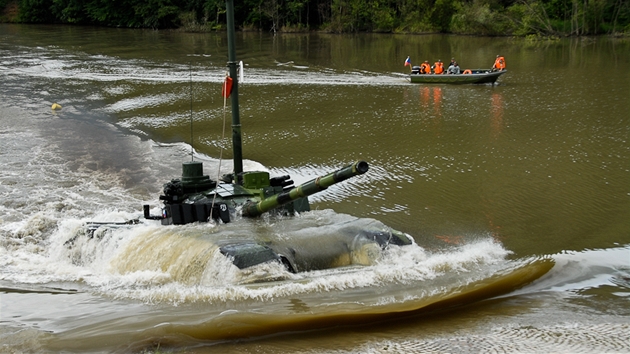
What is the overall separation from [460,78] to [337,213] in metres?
20.1

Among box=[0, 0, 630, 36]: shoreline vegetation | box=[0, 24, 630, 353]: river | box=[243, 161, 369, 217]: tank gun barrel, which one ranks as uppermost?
box=[0, 0, 630, 36]: shoreline vegetation

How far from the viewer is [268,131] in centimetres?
2300

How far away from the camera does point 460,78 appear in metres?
32.2

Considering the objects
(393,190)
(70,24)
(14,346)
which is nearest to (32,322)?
(14,346)

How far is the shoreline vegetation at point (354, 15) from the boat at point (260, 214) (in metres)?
44.6

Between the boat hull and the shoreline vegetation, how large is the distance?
2344 centimetres

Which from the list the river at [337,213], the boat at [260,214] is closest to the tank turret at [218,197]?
the boat at [260,214]

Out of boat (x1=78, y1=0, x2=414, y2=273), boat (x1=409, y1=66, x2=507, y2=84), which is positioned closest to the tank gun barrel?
boat (x1=78, y1=0, x2=414, y2=273)

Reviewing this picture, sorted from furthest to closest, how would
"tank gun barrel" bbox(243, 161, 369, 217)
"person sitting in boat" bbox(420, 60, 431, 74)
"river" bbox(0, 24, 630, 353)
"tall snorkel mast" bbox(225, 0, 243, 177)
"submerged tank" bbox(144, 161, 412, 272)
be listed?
"person sitting in boat" bbox(420, 60, 431, 74) < "tall snorkel mast" bbox(225, 0, 243, 177) < "submerged tank" bbox(144, 161, 412, 272) < "tank gun barrel" bbox(243, 161, 369, 217) < "river" bbox(0, 24, 630, 353)

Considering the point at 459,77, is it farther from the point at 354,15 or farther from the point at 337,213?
the point at 354,15

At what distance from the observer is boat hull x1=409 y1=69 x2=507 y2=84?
3127 cm

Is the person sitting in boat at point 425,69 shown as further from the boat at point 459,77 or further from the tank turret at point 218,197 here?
the tank turret at point 218,197

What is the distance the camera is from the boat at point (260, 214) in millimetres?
10609

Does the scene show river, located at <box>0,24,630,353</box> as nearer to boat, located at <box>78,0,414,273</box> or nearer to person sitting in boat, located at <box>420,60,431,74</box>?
boat, located at <box>78,0,414,273</box>
